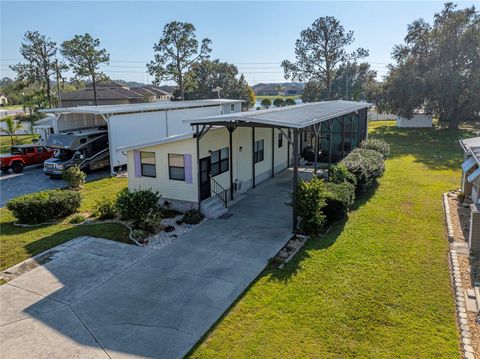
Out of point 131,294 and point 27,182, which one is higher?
point 27,182

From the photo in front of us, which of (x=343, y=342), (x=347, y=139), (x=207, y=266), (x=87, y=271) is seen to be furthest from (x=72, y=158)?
(x=343, y=342)

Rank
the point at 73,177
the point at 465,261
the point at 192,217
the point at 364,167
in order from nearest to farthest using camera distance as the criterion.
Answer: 1. the point at 465,261
2. the point at 192,217
3. the point at 364,167
4. the point at 73,177

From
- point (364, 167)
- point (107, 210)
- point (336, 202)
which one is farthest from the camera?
point (364, 167)

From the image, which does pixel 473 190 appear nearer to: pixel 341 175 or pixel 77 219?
pixel 341 175

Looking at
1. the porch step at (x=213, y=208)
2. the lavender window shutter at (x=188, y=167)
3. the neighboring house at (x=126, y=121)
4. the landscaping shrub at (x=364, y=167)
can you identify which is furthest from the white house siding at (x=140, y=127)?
the landscaping shrub at (x=364, y=167)

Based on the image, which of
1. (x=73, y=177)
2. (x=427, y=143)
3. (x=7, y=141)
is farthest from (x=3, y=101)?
(x=427, y=143)

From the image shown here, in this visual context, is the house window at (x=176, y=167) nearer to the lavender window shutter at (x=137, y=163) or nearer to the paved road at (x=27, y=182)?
the lavender window shutter at (x=137, y=163)
